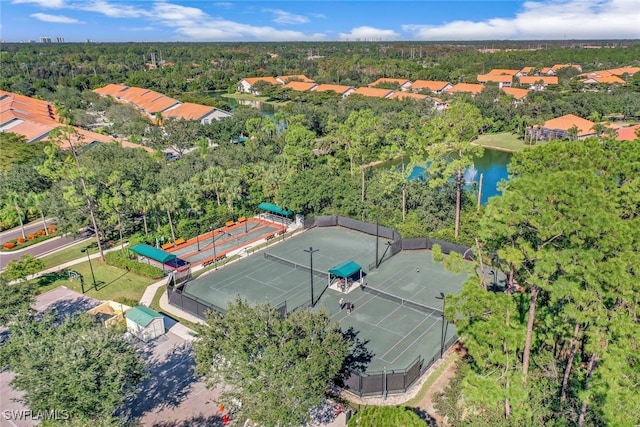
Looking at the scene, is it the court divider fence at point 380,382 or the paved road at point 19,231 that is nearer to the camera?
the court divider fence at point 380,382

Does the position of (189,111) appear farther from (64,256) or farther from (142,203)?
(64,256)

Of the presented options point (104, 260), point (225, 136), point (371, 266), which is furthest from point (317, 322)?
point (225, 136)

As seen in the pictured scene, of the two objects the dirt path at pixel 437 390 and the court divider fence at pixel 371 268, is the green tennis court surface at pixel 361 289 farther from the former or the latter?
the dirt path at pixel 437 390

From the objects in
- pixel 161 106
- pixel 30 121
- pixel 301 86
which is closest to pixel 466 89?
pixel 301 86

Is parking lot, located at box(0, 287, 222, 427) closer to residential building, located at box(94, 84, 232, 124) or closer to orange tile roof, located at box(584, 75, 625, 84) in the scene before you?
residential building, located at box(94, 84, 232, 124)

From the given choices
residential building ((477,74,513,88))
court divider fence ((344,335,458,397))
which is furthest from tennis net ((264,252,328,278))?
residential building ((477,74,513,88))

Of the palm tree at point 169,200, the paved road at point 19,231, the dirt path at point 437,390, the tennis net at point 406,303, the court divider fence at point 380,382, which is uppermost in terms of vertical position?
the palm tree at point 169,200

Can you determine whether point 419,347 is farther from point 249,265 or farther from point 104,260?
point 104,260

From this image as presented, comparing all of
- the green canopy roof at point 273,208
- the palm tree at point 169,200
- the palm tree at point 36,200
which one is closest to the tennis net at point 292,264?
the green canopy roof at point 273,208
